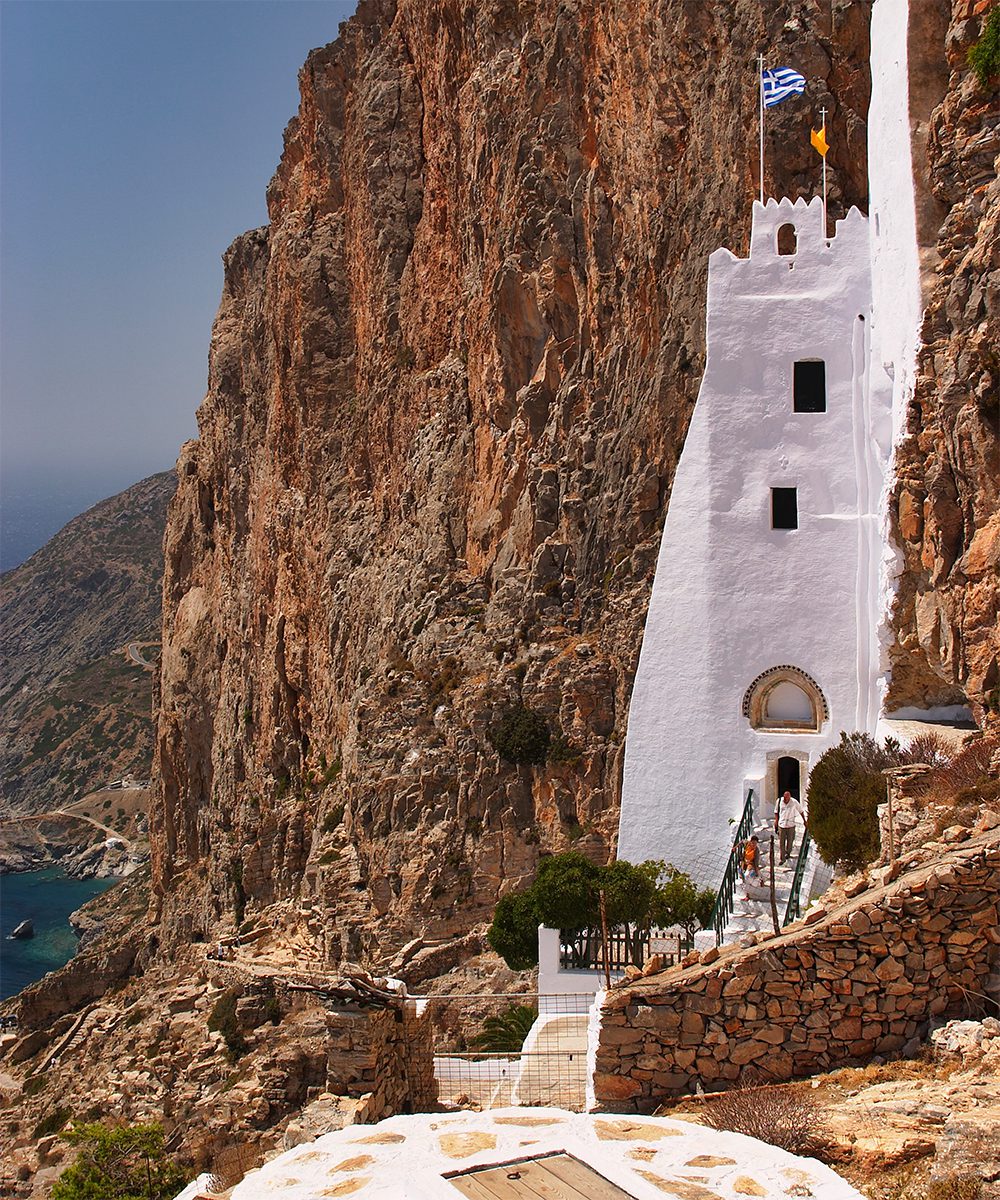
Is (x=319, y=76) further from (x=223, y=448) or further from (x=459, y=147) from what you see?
(x=223, y=448)

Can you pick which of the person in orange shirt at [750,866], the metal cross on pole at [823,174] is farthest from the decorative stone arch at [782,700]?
the metal cross on pole at [823,174]

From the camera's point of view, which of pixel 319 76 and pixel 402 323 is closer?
pixel 402 323

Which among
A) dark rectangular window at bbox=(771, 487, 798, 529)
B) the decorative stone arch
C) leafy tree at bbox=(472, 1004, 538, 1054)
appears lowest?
leafy tree at bbox=(472, 1004, 538, 1054)

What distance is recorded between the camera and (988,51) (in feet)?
45.0

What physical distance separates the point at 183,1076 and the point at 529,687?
10722 mm

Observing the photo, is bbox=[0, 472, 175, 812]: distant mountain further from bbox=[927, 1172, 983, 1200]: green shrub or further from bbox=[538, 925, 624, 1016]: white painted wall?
bbox=[927, 1172, 983, 1200]: green shrub

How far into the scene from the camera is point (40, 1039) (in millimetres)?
40812

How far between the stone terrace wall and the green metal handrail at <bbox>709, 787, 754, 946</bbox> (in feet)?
18.9

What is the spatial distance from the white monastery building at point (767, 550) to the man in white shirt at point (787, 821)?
817 mm

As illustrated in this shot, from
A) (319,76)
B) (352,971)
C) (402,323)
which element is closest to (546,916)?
(352,971)

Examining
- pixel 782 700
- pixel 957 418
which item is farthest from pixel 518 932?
pixel 957 418

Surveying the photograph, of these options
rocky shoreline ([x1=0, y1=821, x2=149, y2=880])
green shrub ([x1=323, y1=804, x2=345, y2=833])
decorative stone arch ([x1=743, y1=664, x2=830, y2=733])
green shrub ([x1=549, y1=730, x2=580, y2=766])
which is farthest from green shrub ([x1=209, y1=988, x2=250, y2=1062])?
rocky shoreline ([x1=0, y1=821, x2=149, y2=880])

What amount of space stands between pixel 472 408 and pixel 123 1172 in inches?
795

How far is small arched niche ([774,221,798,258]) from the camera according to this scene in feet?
67.6
